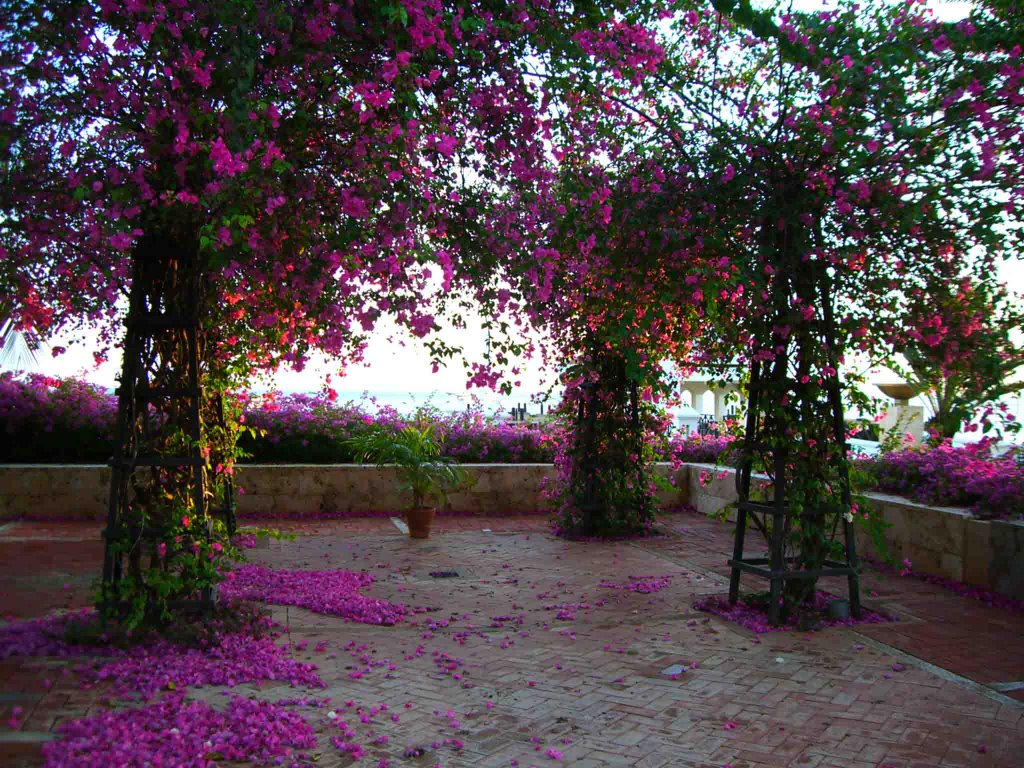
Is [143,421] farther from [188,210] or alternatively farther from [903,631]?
[903,631]

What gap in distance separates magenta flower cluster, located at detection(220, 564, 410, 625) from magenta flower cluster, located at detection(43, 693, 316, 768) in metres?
1.98

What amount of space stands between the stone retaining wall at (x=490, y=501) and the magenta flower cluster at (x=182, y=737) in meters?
4.65

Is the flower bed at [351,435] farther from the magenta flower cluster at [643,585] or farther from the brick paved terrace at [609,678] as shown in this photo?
the magenta flower cluster at [643,585]

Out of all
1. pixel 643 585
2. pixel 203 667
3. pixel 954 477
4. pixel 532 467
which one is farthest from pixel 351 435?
pixel 954 477

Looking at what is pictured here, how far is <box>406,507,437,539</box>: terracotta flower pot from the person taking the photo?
9.07 meters

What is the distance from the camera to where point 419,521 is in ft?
29.8

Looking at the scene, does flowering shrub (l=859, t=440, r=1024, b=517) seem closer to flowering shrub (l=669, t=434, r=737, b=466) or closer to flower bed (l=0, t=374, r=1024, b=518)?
flower bed (l=0, t=374, r=1024, b=518)

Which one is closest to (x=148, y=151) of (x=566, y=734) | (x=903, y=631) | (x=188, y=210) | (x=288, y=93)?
(x=188, y=210)

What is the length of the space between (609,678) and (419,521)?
475 cm

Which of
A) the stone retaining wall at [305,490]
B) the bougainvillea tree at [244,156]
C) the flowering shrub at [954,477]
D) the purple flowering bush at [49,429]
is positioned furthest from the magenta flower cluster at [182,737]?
the purple flowering bush at [49,429]

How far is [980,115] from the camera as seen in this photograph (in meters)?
4.75

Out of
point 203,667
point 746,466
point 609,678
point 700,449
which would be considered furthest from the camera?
point 700,449

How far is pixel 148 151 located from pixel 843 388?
15.1ft

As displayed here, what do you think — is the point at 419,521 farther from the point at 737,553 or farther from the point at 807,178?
the point at 807,178
